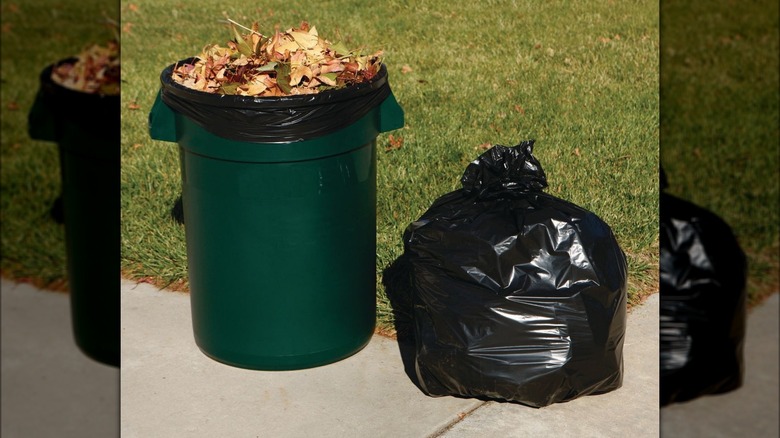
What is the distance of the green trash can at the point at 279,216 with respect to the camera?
3.13 m

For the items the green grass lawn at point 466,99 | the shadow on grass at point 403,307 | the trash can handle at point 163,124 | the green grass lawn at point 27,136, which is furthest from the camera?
the green grass lawn at point 466,99

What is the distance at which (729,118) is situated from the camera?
463 cm

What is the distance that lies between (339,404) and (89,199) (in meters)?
1.55

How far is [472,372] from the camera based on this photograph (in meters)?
3.21

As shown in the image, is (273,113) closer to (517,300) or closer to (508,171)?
(508,171)

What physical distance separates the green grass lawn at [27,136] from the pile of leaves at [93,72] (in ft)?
0.44

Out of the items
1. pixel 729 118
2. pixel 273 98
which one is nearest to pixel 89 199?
pixel 273 98

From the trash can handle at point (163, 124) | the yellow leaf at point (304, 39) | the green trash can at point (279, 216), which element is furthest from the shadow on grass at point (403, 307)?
the trash can handle at point (163, 124)

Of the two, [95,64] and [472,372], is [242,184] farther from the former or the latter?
[95,64]

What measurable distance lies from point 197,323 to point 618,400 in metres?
1.51

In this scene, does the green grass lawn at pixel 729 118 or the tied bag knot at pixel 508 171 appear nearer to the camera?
the tied bag knot at pixel 508 171

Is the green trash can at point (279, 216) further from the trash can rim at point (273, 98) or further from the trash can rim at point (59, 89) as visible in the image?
the trash can rim at point (59, 89)

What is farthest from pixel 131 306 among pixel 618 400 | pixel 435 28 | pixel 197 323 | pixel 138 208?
pixel 435 28

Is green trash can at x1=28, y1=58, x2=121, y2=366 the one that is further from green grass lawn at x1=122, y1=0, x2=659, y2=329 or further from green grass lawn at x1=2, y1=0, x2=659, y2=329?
green grass lawn at x1=122, y1=0, x2=659, y2=329
